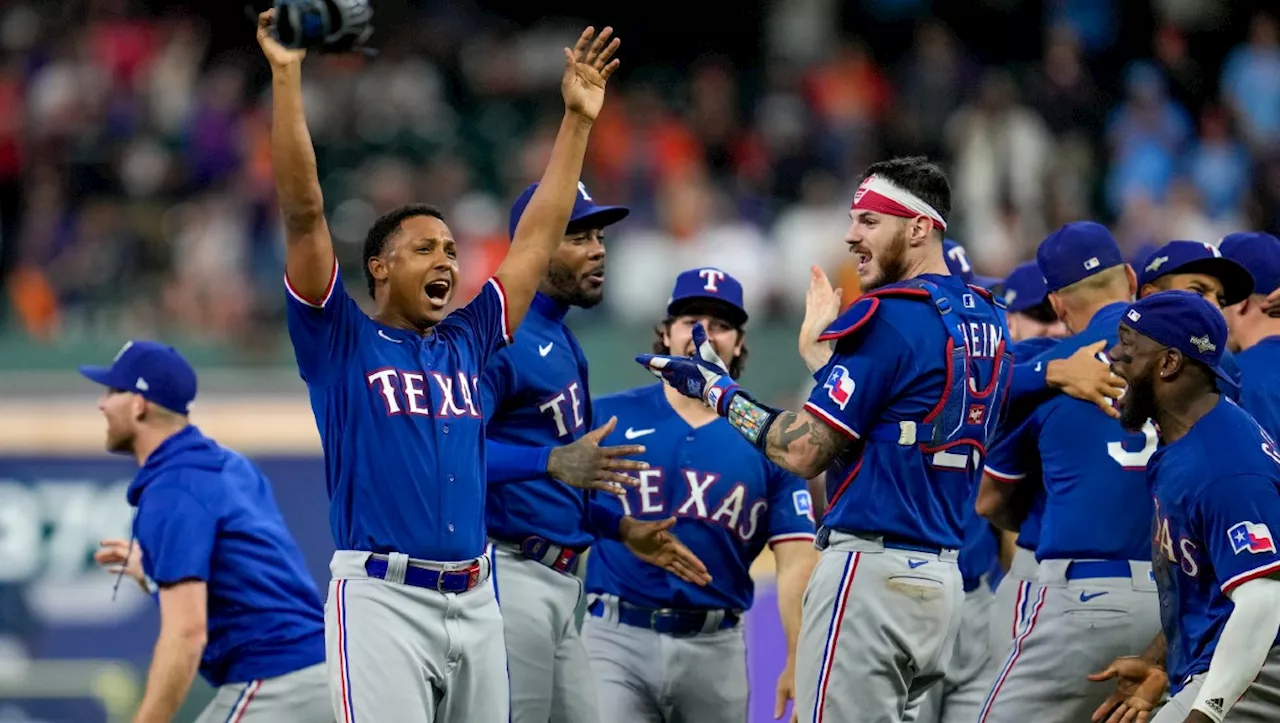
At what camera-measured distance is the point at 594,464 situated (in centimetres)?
650

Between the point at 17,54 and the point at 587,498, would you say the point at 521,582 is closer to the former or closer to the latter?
the point at 587,498

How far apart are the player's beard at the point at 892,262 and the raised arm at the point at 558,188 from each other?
3.73ft

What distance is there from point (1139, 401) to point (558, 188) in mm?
2168

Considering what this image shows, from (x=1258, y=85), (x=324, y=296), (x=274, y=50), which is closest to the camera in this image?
(x=274, y=50)

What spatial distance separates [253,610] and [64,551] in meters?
5.51

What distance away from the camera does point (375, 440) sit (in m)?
5.73

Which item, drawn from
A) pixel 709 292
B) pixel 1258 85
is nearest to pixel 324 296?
pixel 709 292

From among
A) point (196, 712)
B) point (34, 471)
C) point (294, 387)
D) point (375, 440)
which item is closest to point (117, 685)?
point (196, 712)

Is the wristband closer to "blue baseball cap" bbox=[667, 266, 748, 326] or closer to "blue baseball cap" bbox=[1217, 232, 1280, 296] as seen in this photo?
"blue baseball cap" bbox=[667, 266, 748, 326]

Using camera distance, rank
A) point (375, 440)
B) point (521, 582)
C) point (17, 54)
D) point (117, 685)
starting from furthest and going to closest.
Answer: point (17, 54), point (117, 685), point (521, 582), point (375, 440)

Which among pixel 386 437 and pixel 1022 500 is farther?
pixel 1022 500

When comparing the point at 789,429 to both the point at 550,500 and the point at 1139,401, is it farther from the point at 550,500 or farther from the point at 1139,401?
the point at 550,500

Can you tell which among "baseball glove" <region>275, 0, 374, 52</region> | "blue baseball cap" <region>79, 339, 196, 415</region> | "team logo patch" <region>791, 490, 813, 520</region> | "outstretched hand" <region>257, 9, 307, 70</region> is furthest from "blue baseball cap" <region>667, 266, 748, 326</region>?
"outstretched hand" <region>257, 9, 307, 70</region>

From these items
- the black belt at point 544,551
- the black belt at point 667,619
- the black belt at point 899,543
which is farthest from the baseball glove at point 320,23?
the black belt at point 667,619
